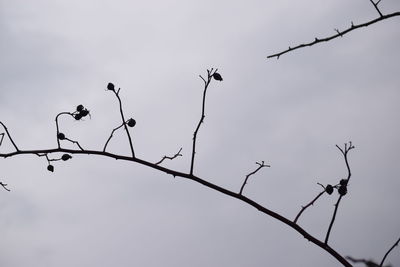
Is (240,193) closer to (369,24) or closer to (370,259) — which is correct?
(370,259)

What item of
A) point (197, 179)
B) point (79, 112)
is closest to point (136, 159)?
point (197, 179)

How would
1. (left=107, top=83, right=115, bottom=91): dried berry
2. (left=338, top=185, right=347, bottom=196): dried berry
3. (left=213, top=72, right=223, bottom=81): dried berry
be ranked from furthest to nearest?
(left=107, top=83, right=115, bottom=91): dried berry
(left=213, top=72, right=223, bottom=81): dried berry
(left=338, top=185, right=347, bottom=196): dried berry

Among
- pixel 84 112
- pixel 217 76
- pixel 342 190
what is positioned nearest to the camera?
pixel 342 190

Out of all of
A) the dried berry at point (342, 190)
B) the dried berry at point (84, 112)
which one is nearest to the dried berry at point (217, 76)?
the dried berry at point (342, 190)

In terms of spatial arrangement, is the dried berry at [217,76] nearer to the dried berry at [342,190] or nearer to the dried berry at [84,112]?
the dried berry at [342,190]

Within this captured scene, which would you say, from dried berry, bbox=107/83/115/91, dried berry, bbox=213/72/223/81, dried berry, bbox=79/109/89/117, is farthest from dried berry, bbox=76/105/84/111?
dried berry, bbox=213/72/223/81

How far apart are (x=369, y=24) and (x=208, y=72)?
1371 millimetres

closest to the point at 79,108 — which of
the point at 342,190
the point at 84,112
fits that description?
the point at 84,112

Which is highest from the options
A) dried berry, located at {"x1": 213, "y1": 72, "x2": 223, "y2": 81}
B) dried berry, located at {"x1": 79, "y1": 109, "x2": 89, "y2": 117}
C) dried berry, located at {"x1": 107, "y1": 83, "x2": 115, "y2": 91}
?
dried berry, located at {"x1": 213, "y1": 72, "x2": 223, "y2": 81}

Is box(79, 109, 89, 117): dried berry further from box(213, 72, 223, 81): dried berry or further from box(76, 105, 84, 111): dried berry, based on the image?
box(213, 72, 223, 81): dried berry

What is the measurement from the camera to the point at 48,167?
4023 mm

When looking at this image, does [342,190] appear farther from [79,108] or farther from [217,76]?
[79,108]

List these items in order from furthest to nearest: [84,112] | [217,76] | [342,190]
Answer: [84,112]
[217,76]
[342,190]

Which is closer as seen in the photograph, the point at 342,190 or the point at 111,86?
the point at 342,190
